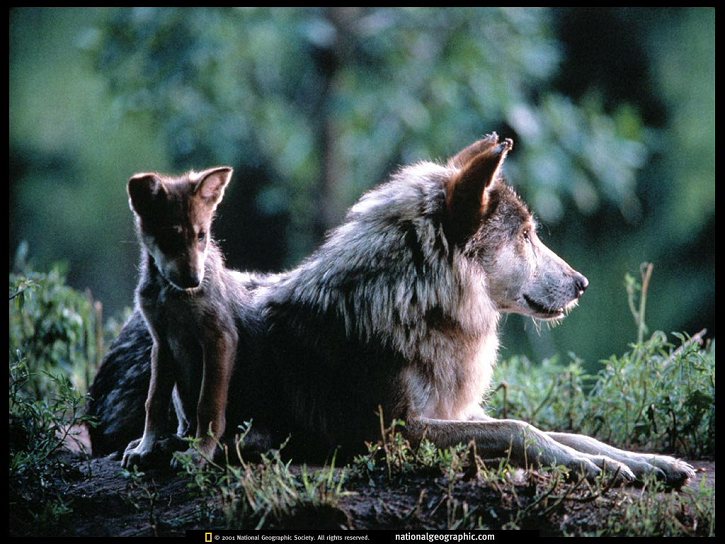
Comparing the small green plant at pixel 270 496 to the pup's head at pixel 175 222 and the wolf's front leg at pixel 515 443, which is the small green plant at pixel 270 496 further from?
the pup's head at pixel 175 222

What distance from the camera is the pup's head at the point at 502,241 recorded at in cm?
436

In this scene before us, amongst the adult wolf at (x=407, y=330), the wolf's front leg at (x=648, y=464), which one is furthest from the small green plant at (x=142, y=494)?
the wolf's front leg at (x=648, y=464)

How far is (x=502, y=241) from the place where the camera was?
459cm

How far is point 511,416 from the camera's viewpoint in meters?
5.53

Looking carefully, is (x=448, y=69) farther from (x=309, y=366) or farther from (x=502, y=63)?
(x=309, y=366)

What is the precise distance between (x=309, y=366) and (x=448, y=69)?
311 inches

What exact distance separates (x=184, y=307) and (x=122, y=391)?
1023 mm

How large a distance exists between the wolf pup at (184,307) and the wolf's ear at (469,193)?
107cm

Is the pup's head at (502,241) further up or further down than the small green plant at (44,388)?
further up

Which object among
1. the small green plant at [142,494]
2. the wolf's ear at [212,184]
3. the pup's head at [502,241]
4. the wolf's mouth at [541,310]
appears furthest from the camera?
the wolf's mouth at [541,310]

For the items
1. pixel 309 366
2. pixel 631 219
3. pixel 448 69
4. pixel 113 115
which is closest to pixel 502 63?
pixel 448 69

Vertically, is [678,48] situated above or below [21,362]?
above

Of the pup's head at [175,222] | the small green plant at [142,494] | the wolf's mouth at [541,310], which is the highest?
the pup's head at [175,222]

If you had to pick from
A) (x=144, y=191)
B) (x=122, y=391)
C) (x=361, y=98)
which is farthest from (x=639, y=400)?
(x=361, y=98)
